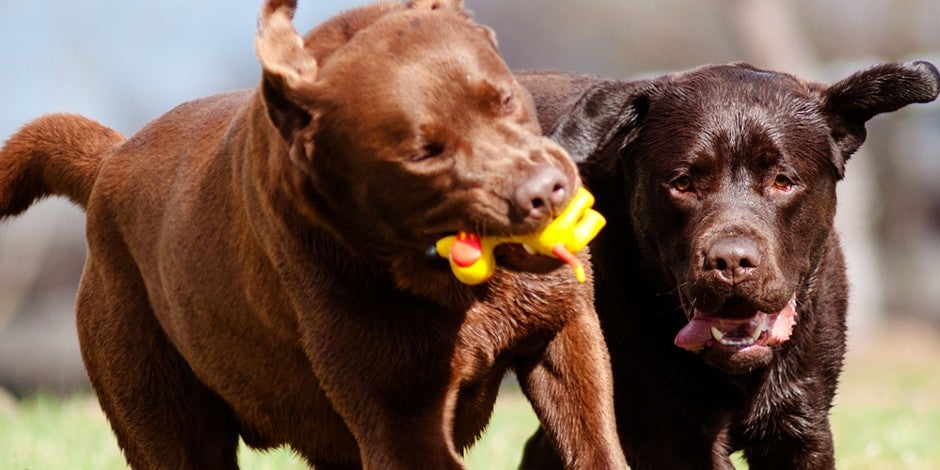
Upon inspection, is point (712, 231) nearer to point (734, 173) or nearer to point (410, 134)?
point (734, 173)

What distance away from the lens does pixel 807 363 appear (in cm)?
540

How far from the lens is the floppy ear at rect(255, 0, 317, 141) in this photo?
4.14 meters

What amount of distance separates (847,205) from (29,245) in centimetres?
1026

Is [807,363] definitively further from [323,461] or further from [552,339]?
[323,461]

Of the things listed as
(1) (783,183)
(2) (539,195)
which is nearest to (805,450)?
(1) (783,183)

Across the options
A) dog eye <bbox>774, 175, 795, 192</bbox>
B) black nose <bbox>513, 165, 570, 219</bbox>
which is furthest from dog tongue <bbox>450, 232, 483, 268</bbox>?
dog eye <bbox>774, 175, 795, 192</bbox>

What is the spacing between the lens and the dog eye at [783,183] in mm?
5125

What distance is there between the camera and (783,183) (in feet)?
16.9

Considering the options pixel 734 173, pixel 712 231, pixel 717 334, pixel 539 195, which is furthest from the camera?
pixel 734 173

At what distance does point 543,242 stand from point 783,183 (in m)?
1.54

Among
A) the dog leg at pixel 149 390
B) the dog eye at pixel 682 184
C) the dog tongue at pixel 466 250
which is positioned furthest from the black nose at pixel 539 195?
the dog leg at pixel 149 390

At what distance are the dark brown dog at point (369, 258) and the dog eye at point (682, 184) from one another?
2.65 ft

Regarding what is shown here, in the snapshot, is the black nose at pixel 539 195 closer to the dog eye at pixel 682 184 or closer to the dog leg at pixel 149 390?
the dog eye at pixel 682 184

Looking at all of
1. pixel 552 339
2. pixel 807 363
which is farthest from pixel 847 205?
pixel 552 339
